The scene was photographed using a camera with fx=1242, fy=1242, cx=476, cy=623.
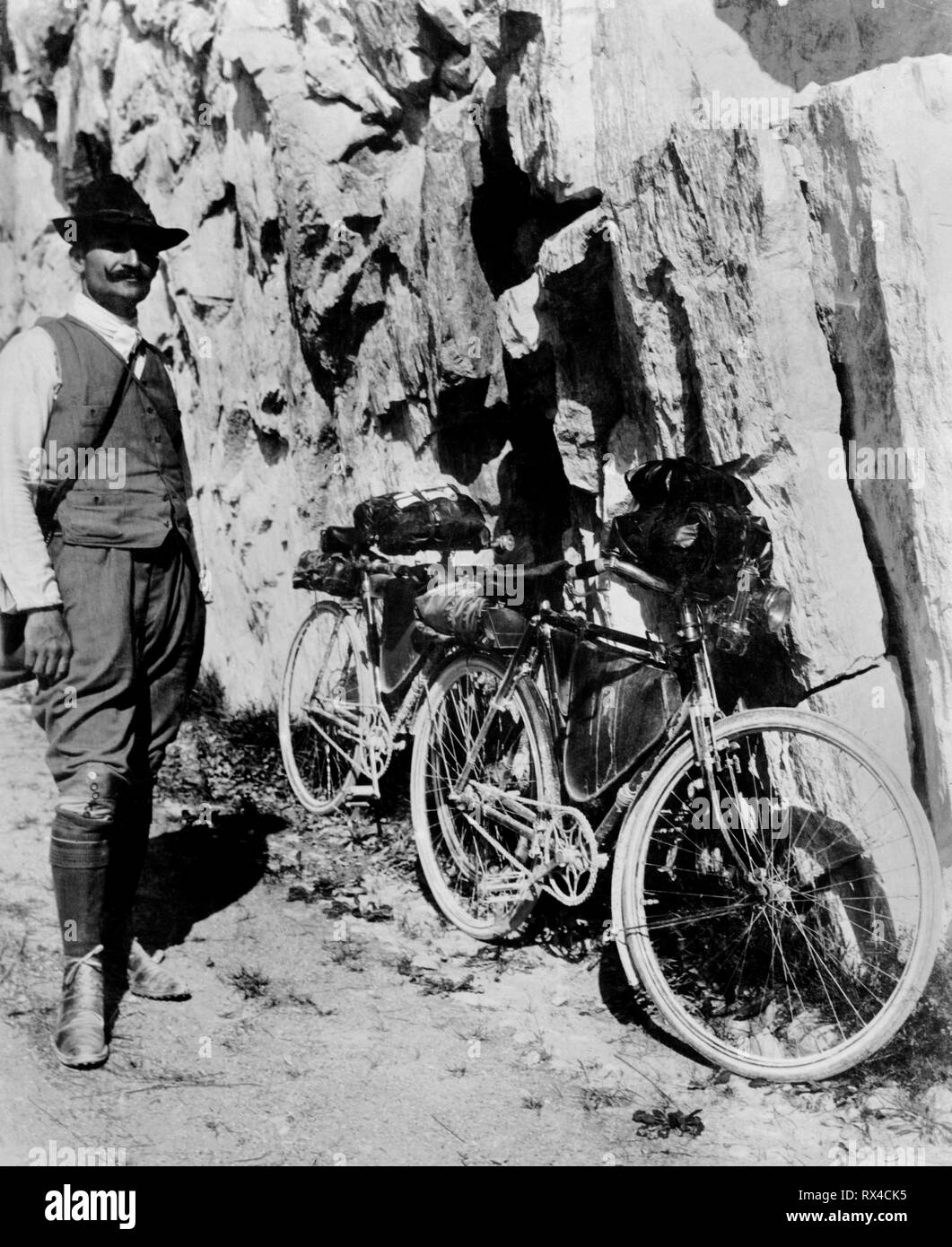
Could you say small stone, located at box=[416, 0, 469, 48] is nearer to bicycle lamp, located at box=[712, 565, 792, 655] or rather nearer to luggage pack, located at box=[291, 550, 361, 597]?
luggage pack, located at box=[291, 550, 361, 597]

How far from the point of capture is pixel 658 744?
366 cm

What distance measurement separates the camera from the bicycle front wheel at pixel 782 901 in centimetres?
342

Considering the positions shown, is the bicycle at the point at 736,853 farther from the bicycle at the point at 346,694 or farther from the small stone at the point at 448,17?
the small stone at the point at 448,17

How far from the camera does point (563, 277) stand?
4.28 meters

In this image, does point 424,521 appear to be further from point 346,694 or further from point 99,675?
point 99,675

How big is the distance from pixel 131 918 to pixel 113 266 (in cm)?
206

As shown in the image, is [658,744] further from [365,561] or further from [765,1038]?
[365,561]

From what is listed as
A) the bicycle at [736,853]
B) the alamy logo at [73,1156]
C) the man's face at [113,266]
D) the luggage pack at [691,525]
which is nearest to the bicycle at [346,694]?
the bicycle at [736,853]

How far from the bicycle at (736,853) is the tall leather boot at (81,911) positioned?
129 cm

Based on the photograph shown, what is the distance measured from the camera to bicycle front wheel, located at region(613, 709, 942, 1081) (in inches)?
135

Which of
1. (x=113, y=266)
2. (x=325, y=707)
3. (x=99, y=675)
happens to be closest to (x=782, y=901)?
(x=99, y=675)

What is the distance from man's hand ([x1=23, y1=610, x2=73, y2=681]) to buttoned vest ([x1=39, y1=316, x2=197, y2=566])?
243 mm
